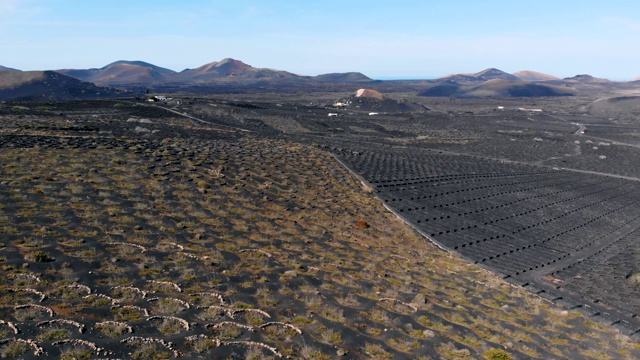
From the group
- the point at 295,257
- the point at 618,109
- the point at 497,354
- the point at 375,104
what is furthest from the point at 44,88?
the point at 618,109

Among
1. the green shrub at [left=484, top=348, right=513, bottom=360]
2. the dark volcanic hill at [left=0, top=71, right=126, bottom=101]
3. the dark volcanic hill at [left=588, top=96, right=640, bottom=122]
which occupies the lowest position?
the green shrub at [left=484, top=348, right=513, bottom=360]

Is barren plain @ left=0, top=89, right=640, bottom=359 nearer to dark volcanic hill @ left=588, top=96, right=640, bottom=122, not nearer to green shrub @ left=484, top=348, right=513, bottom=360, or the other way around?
green shrub @ left=484, top=348, right=513, bottom=360

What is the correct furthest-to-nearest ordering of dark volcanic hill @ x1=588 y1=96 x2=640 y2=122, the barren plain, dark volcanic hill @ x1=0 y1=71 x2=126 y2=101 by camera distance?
dark volcanic hill @ x1=0 y1=71 x2=126 y2=101 < dark volcanic hill @ x1=588 y1=96 x2=640 y2=122 < the barren plain

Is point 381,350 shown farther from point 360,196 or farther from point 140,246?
point 360,196

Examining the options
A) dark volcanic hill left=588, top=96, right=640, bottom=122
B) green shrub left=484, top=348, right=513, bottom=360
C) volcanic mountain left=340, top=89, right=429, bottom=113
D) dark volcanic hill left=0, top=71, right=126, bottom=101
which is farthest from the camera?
dark volcanic hill left=0, top=71, right=126, bottom=101

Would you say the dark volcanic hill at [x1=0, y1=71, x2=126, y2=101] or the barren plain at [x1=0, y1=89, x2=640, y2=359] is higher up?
the dark volcanic hill at [x1=0, y1=71, x2=126, y2=101]

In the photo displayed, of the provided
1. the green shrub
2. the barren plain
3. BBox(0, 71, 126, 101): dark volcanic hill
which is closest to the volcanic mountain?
BBox(0, 71, 126, 101): dark volcanic hill

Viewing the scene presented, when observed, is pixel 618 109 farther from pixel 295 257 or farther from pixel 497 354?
pixel 497 354

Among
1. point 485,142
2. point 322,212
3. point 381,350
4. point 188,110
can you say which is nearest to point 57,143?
point 322,212

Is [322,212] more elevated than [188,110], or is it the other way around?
[188,110]
